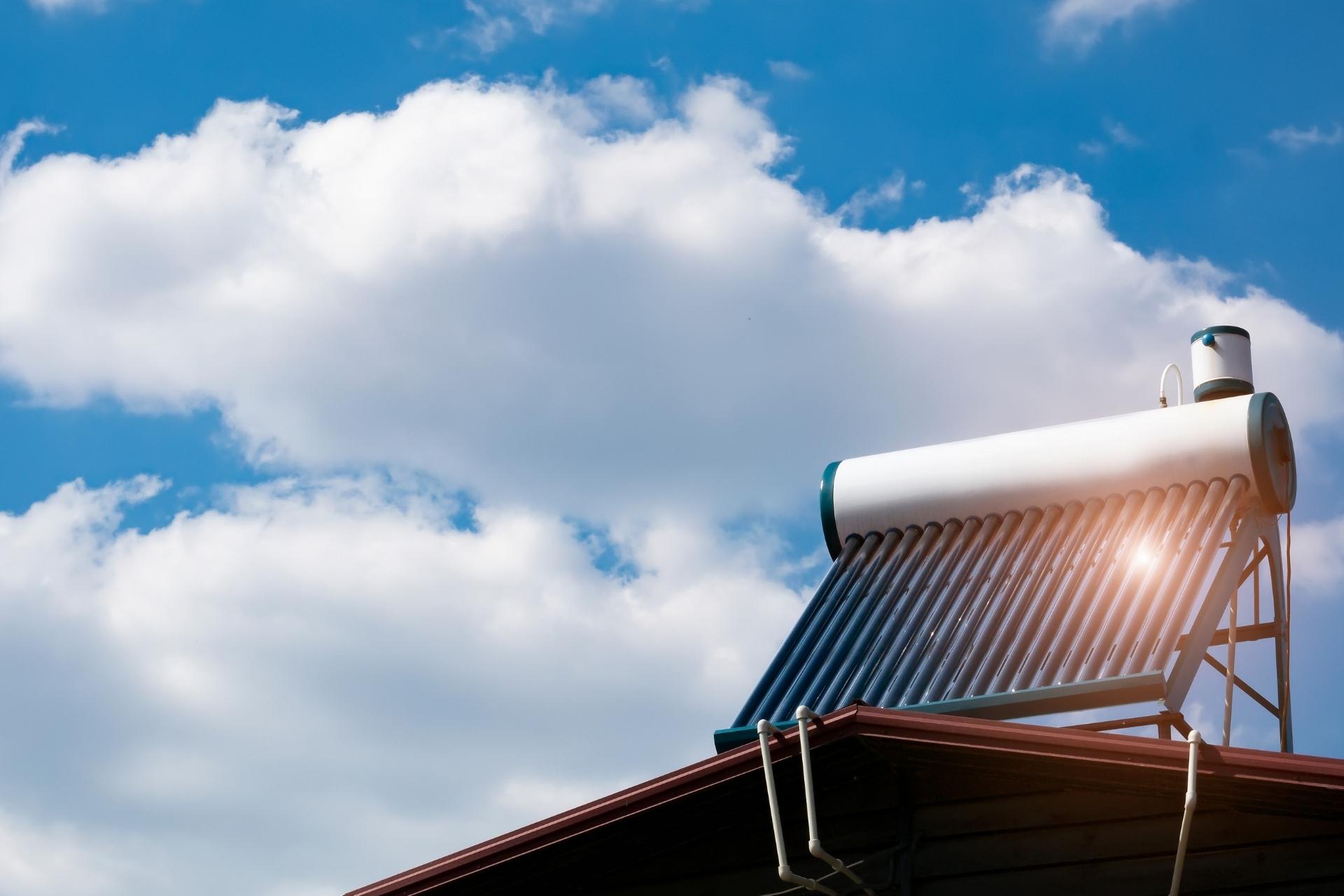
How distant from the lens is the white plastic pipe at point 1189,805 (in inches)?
248

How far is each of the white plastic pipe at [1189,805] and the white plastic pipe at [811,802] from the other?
4.26ft

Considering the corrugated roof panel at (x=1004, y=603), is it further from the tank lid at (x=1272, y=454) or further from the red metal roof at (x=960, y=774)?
the red metal roof at (x=960, y=774)

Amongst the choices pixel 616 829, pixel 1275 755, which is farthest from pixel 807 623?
pixel 1275 755

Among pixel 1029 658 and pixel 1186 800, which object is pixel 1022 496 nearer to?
pixel 1029 658

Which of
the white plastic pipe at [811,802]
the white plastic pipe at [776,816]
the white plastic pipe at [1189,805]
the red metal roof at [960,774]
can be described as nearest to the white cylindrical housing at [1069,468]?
the red metal roof at [960,774]

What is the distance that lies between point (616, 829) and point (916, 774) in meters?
1.34

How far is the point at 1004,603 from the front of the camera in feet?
31.6

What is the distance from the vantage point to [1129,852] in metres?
6.92

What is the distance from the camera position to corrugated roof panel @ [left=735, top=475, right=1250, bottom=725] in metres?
8.88

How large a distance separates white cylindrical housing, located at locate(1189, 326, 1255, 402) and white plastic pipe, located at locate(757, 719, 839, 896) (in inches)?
216

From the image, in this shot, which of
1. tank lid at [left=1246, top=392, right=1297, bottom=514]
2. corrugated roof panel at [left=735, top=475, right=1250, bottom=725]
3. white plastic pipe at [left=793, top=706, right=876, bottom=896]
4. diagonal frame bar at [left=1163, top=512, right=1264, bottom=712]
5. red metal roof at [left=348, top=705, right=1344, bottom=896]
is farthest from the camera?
tank lid at [left=1246, top=392, right=1297, bottom=514]

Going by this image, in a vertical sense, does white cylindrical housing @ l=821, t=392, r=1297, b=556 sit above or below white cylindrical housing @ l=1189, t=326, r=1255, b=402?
below

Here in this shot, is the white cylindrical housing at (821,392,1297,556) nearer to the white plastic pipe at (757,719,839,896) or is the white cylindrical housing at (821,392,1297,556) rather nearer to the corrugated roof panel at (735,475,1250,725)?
the corrugated roof panel at (735,475,1250,725)

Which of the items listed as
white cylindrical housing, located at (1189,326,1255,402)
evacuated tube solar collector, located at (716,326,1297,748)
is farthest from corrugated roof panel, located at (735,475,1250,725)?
white cylindrical housing, located at (1189,326,1255,402)
